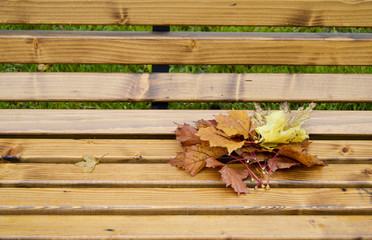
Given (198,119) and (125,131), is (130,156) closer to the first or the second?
(125,131)

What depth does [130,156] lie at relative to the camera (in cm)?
139

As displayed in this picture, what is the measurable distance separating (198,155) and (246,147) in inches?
7.8

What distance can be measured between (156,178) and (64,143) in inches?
17.7

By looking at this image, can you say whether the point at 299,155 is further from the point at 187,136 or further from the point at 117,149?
the point at 117,149

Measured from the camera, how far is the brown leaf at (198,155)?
130 cm

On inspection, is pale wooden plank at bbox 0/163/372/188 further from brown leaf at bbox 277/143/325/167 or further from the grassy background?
the grassy background

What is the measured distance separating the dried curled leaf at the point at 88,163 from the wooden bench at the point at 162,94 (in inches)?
1.1

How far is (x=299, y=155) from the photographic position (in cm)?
130

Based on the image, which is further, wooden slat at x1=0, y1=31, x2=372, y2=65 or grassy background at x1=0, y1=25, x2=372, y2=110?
grassy background at x1=0, y1=25, x2=372, y2=110

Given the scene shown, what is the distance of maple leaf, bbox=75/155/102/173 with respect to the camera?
1310 millimetres

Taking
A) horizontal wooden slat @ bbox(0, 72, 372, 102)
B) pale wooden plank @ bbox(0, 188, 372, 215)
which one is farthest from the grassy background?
pale wooden plank @ bbox(0, 188, 372, 215)

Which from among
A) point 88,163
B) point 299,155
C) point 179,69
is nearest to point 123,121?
point 88,163

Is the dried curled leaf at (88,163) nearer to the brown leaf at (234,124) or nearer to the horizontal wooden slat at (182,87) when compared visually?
the horizontal wooden slat at (182,87)

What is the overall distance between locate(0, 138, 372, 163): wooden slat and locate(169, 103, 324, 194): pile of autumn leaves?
8 cm
